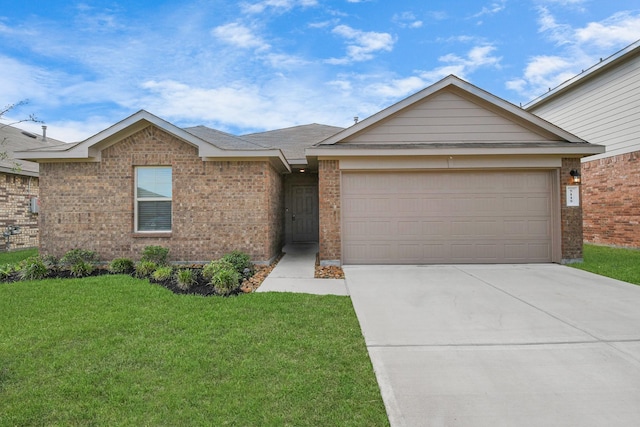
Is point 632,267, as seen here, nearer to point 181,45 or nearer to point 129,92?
point 181,45

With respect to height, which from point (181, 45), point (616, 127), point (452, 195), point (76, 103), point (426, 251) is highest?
point (181, 45)

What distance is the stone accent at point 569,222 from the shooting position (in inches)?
320

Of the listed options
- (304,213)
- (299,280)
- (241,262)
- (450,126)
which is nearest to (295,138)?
(304,213)

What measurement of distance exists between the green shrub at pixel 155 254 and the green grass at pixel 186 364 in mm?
2600

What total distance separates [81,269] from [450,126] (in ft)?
31.0

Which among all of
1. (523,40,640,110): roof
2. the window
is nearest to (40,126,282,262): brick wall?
the window

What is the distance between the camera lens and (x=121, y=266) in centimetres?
745

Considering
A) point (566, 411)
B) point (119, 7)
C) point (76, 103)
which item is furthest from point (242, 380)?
point (76, 103)

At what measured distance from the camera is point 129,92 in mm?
15164

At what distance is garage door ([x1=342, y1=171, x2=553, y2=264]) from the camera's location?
323 inches

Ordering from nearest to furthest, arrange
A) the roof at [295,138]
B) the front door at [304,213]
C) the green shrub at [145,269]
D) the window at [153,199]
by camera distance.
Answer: the green shrub at [145,269] → the window at [153,199] → the roof at [295,138] → the front door at [304,213]

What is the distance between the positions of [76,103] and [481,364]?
19.5 metres

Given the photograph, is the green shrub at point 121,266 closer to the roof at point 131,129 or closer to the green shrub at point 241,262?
the green shrub at point 241,262

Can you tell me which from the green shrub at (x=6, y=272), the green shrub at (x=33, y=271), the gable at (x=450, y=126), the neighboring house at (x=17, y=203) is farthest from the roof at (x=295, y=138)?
the neighboring house at (x=17, y=203)
